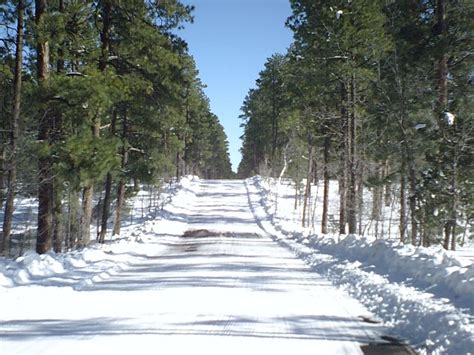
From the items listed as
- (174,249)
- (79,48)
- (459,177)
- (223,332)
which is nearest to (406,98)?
(459,177)

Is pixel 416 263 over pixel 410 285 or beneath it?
over

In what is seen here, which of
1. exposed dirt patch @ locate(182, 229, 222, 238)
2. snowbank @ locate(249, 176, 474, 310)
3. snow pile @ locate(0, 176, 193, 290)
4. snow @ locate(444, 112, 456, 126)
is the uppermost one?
snow @ locate(444, 112, 456, 126)

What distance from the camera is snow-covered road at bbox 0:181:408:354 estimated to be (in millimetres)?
6371

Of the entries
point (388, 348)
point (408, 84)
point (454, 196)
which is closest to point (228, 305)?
point (388, 348)

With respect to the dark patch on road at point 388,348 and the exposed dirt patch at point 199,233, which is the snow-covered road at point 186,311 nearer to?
the dark patch on road at point 388,348

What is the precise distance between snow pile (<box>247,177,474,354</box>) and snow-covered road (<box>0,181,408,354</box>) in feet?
1.50

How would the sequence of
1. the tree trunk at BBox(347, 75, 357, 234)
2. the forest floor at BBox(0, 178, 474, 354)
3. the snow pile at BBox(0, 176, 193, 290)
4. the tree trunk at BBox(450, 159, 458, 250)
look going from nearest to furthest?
the forest floor at BBox(0, 178, 474, 354)
the snow pile at BBox(0, 176, 193, 290)
the tree trunk at BBox(450, 159, 458, 250)
the tree trunk at BBox(347, 75, 357, 234)

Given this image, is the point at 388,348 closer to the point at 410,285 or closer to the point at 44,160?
the point at 410,285

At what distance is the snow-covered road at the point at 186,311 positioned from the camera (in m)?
6.37

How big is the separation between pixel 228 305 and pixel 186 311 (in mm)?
831

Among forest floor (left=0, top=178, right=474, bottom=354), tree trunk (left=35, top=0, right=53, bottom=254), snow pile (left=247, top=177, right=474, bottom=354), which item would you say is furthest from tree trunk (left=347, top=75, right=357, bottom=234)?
tree trunk (left=35, top=0, right=53, bottom=254)

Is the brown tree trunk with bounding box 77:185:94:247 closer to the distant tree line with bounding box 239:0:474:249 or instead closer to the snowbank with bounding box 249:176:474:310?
the snowbank with bounding box 249:176:474:310

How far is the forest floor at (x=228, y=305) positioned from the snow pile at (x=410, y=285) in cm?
3

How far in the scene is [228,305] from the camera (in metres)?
8.78
